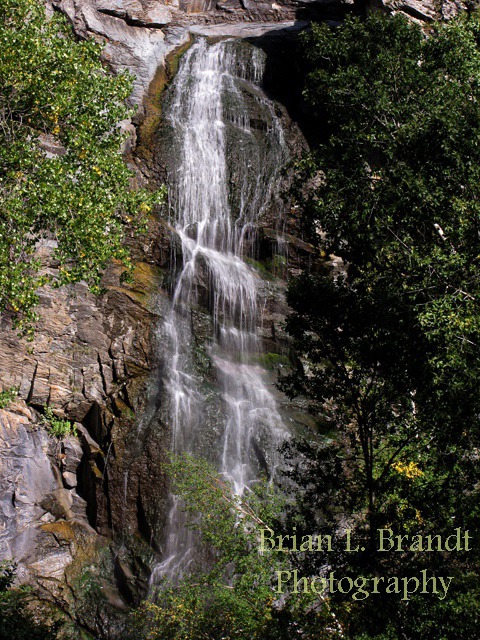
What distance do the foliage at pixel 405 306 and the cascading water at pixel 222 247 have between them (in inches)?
183

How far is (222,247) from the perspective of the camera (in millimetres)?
18859

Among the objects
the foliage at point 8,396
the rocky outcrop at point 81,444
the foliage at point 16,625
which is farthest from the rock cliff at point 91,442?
the foliage at point 16,625

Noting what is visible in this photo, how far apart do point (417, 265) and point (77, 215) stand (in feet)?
17.7

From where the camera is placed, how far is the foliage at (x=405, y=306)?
274 inches

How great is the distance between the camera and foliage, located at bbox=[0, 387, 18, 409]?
1354cm

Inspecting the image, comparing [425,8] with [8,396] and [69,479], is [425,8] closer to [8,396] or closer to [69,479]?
[8,396]

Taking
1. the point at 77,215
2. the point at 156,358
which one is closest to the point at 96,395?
the point at 156,358

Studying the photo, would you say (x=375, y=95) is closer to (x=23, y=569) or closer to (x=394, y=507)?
→ (x=394, y=507)

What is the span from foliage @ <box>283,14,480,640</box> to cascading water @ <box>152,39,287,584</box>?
183 inches

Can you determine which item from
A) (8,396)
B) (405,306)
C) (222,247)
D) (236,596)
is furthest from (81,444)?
(405,306)

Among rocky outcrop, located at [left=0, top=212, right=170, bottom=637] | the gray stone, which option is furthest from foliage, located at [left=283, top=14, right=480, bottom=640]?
the gray stone

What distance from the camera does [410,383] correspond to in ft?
26.2

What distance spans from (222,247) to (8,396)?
785 cm

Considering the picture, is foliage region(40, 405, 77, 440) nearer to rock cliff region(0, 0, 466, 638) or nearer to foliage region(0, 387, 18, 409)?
rock cliff region(0, 0, 466, 638)
